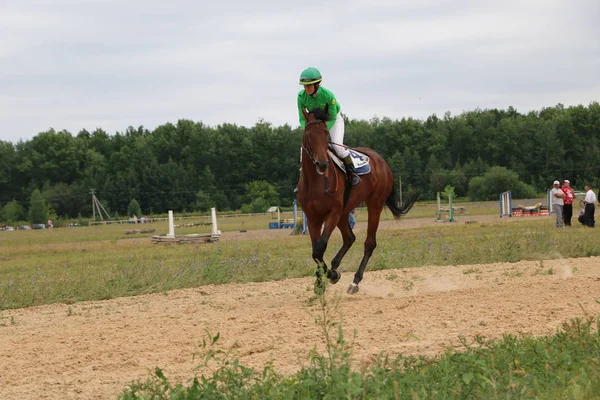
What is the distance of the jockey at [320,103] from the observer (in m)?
10.1

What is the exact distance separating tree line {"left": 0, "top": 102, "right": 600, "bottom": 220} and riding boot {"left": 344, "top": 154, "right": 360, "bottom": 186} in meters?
74.8

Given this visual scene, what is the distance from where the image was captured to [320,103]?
10.5 metres

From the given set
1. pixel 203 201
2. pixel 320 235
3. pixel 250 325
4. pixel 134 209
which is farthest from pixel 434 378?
pixel 203 201

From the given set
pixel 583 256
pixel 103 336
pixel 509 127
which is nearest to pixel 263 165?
pixel 509 127

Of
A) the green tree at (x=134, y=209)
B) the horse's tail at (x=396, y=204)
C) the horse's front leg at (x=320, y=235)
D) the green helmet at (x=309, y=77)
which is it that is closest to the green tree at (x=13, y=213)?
the green tree at (x=134, y=209)

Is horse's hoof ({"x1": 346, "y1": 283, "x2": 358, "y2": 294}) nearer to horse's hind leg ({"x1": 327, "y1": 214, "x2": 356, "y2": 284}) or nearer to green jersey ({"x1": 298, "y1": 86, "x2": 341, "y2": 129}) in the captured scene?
horse's hind leg ({"x1": 327, "y1": 214, "x2": 356, "y2": 284})

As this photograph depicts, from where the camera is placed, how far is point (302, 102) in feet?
34.8

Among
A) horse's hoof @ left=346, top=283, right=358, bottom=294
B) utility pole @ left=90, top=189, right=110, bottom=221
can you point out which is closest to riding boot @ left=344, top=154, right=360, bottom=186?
horse's hoof @ left=346, top=283, right=358, bottom=294

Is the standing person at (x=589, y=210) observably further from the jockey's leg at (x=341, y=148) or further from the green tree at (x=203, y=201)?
the green tree at (x=203, y=201)

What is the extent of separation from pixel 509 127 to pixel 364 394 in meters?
104

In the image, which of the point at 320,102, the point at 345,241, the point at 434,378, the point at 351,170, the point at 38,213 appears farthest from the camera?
the point at 38,213

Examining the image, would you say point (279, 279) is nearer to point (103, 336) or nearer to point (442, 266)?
point (442, 266)

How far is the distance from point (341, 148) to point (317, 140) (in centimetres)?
90

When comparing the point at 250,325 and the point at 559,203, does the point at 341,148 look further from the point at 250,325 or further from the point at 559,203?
the point at 559,203
